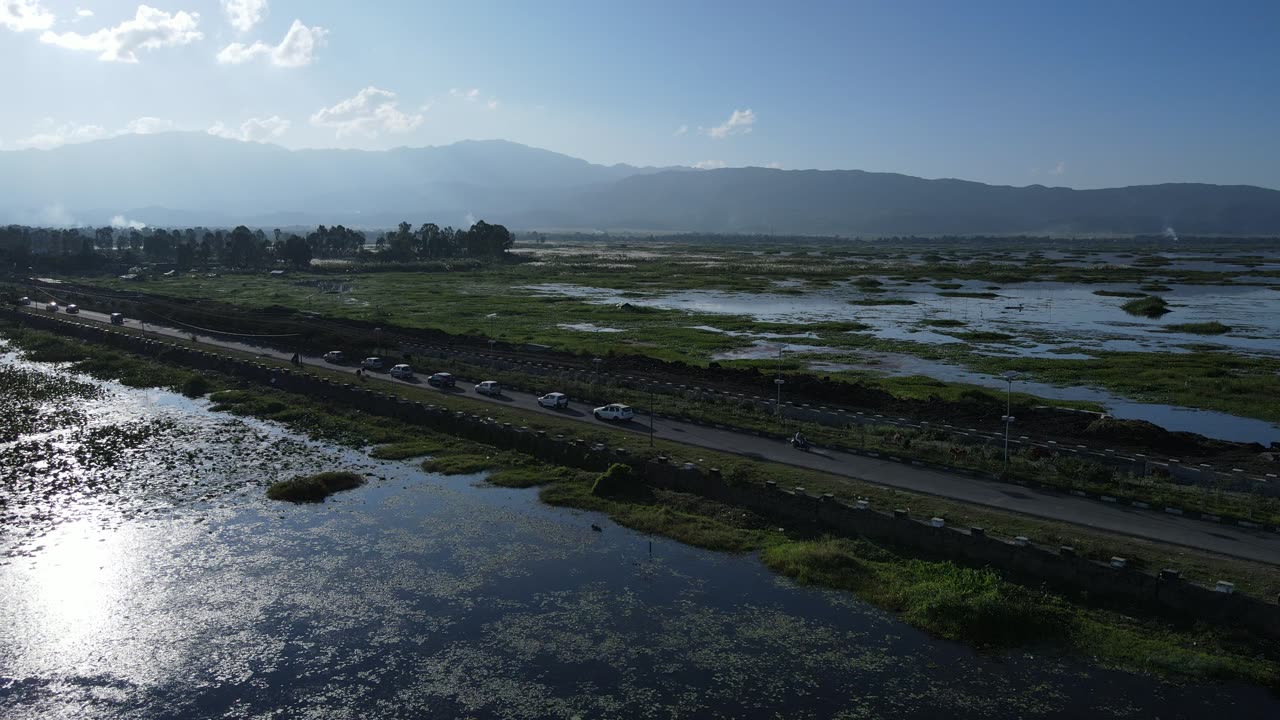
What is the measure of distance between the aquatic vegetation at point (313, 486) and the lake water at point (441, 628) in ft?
2.90

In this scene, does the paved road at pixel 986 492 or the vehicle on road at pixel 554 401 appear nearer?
the paved road at pixel 986 492

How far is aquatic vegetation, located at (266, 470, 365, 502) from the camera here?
37.4m

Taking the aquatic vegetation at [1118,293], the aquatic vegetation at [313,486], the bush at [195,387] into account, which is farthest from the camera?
the aquatic vegetation at [1118,293]

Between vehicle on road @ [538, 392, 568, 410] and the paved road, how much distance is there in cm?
41

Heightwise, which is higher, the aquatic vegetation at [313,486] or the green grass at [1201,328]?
the green grass at [1201,328]

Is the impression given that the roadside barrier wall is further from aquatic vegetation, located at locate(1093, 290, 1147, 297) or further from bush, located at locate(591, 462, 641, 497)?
aquatic vegetation, located at locate(1093, 290, 1147, 297)

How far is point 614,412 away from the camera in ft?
153

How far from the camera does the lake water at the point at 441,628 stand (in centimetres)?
2159

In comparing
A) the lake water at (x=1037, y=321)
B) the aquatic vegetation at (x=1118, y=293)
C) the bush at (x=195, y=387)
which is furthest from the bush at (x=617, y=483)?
the aquatic vegetation at (x=1118, y=293)

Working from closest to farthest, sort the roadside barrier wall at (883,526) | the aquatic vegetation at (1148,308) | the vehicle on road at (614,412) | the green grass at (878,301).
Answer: the roadside barrier wall at (883,526) < the vehicle on road at (614,412) < the aquatic vegetation at (1148,308) < the green grass at (878,301)

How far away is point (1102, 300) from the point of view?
122 meters

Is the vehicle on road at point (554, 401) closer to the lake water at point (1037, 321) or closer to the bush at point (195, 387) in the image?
the lake water at point (1037, 321)

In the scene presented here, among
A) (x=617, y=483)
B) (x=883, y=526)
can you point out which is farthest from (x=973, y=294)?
(x=883, y=526)

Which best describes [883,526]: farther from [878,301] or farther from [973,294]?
[973,294]
